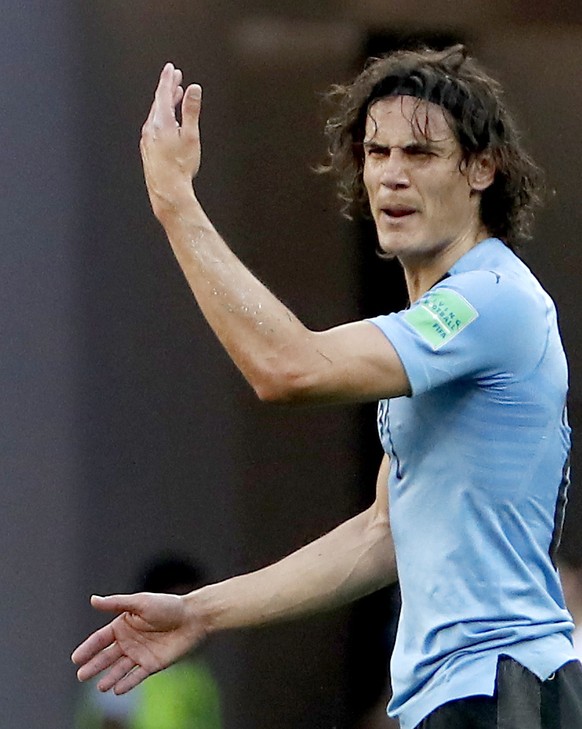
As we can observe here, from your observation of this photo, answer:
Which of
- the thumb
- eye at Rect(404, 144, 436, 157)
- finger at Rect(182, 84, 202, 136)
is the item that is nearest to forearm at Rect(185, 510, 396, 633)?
the thumb

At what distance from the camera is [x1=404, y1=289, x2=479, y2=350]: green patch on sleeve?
2537 mm

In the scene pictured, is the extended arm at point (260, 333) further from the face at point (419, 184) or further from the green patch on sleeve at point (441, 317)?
the face at point (419, 184)

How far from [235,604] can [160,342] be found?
1.46 meters

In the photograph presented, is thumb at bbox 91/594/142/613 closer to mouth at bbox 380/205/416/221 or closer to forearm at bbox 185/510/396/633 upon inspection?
forearm at bbox 185/510/396/633

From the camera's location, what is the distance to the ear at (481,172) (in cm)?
294

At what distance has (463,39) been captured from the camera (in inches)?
177

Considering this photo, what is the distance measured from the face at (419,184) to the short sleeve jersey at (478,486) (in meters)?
0.15

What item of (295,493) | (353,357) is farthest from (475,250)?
(295,493)

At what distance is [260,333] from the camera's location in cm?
246

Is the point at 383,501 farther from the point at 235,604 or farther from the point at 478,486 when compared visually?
the point at 478,486

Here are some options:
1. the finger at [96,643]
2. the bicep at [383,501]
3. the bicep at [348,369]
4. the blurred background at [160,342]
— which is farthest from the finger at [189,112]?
the blurred background at [160,342]

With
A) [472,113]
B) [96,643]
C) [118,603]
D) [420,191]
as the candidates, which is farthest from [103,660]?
[472,113]

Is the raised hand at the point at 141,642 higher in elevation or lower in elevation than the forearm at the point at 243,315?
lower

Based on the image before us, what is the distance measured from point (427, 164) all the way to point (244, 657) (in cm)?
199
